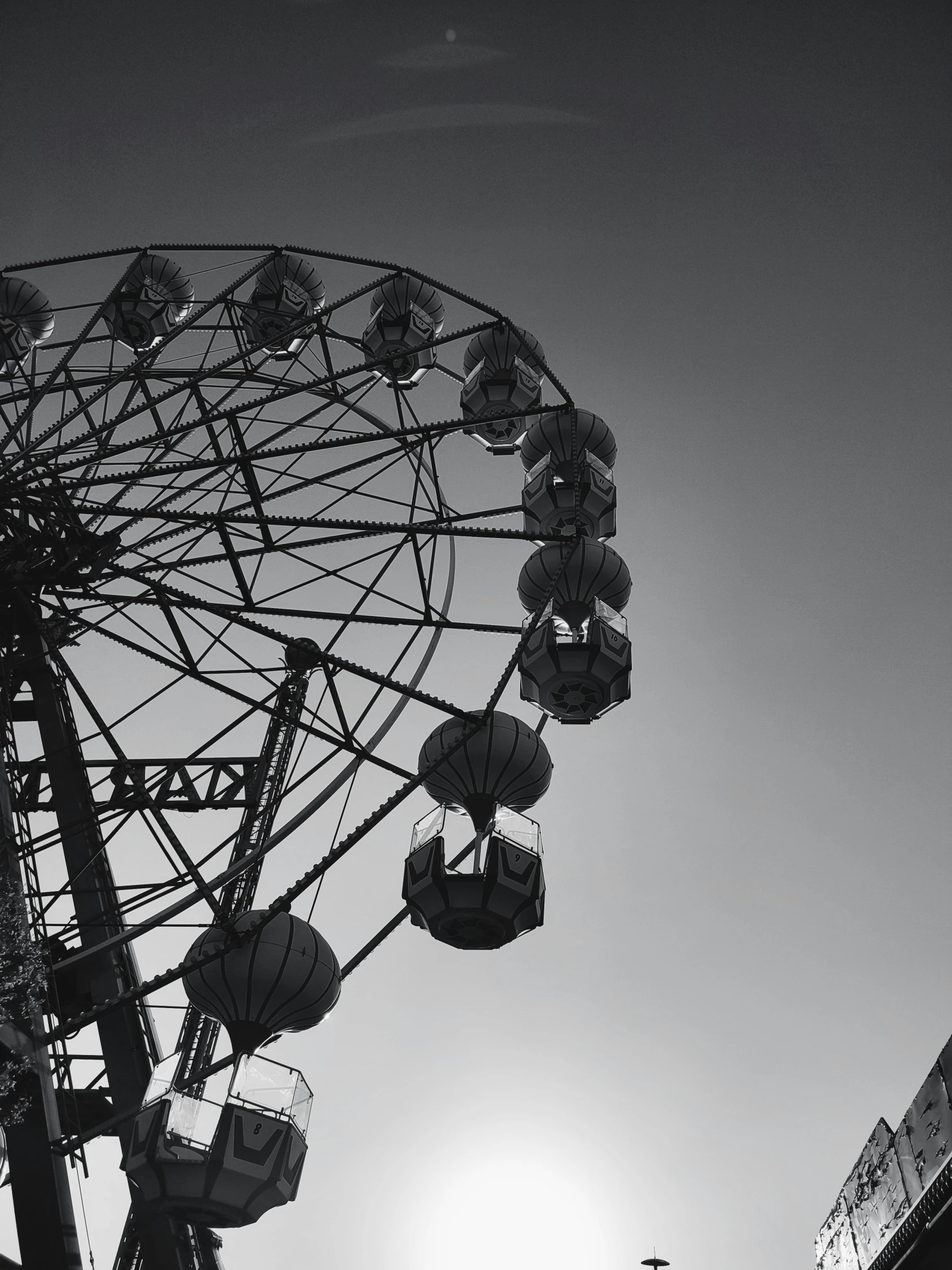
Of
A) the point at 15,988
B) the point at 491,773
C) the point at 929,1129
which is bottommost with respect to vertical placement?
the point at 929,1129

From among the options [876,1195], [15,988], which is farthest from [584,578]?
[876,1195]

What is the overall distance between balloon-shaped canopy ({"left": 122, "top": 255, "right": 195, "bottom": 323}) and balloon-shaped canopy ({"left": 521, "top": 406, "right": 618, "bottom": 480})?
534 cm

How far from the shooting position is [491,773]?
9.81 m

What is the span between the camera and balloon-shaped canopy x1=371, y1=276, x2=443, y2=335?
566 inches

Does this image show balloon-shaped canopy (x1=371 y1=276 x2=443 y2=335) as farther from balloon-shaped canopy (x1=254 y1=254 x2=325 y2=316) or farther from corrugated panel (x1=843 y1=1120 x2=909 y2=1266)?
corrugated panel (x1=843 y1=1120 x2=909 y2=1266)

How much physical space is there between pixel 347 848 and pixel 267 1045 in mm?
1832

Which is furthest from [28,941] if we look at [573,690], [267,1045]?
[573,690]

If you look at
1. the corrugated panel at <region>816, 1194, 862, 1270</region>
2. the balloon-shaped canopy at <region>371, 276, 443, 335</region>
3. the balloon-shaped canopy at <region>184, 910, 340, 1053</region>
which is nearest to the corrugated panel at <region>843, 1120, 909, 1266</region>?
the corrugated panel at <region>816, 1194, 862, 1270</region>

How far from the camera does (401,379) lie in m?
14.9

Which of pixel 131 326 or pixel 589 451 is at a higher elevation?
pixel 131 326

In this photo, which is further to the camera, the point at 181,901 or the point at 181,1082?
the point at 181,901

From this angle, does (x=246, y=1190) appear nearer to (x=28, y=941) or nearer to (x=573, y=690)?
(x=28, y=941)

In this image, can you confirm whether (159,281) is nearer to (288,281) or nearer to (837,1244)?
(288,281)

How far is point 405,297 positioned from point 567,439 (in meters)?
3.47
